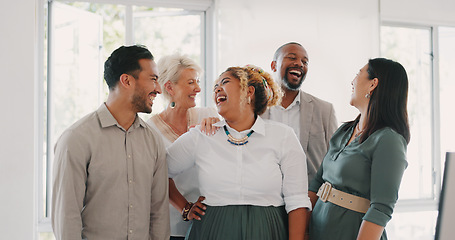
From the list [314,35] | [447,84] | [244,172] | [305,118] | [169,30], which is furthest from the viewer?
[447,84]

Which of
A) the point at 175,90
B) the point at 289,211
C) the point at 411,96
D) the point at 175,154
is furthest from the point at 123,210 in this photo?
the point at 411,96

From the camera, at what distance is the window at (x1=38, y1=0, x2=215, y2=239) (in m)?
3.63

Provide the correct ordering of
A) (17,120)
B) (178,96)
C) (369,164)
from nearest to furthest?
1. (369,164)
2. (178,96)
3. (17,120)

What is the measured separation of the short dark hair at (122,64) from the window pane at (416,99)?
134 inches

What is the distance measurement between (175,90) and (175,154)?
1.75ft

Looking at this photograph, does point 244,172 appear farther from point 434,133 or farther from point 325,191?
point 434,133

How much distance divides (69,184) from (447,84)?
14.1ft

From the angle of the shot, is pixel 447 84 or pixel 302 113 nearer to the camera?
pixel 302 113

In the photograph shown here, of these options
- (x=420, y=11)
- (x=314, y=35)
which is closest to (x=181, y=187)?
(x=314, y=35)

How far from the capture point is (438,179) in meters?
→ 4.75

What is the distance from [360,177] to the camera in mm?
1837

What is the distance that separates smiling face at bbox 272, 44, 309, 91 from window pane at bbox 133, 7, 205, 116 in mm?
1351

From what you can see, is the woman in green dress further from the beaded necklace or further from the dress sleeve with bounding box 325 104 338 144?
the dress sleeve with bounding box 325 104 338 144

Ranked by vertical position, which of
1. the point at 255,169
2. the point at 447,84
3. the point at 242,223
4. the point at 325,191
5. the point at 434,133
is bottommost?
the point at 242,223
